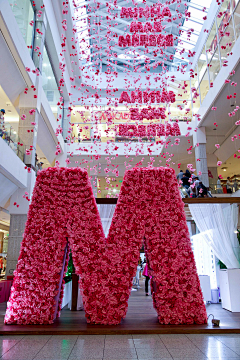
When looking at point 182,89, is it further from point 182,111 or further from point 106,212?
point 106,212

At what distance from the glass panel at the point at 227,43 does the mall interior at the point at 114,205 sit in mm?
73

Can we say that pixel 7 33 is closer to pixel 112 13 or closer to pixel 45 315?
pixel 45 315

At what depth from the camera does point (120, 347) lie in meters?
3.35

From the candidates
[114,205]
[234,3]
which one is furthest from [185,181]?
[234,3]

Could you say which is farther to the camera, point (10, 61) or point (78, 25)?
point (78, 25)

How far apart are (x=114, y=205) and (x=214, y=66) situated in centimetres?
714

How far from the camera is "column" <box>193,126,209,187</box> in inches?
511

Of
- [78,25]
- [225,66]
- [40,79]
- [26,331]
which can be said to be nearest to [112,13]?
[78,25]

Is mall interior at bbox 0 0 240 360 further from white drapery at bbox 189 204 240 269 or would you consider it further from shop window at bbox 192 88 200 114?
shop window at bbox 192 88 200 114

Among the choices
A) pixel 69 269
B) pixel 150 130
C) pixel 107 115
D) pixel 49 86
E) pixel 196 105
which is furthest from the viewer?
pixel 107 115

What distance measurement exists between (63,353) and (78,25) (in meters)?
15.0

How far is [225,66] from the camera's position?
956 centimetres

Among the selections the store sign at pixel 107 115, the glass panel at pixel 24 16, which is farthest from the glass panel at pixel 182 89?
the glass panel at pixel 24 16

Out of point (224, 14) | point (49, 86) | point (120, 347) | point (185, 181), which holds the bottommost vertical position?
point (120, 347)
